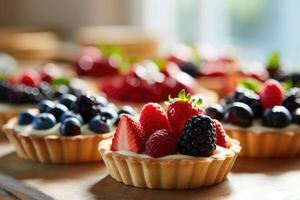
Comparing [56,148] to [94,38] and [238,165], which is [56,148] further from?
[94,38]

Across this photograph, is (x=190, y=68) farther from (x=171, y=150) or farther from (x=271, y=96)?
(x=171, y=150)

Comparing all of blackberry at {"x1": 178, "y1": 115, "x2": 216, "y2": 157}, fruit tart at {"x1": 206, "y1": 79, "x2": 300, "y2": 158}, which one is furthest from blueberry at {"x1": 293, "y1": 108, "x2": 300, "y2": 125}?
blackberry at {"x1": 178, "y1": 115, "x2": 216, "y2": 157}

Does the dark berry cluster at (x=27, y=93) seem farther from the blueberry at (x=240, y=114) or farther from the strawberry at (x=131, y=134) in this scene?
the strawberry at (x=131, y=134)

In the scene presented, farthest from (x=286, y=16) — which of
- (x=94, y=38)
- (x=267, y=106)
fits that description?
(x=267, y=106)

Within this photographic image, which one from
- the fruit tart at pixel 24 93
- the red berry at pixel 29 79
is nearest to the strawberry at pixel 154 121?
the fruit tart at pixel 24 93

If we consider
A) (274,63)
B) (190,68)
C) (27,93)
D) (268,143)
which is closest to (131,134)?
(268,143)

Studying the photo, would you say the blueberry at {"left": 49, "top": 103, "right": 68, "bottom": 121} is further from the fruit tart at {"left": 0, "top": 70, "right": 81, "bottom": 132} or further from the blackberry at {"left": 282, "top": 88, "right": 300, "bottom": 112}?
the blackberry at {"left": 282, "top": 88, "right": 300, "bottom": 112}

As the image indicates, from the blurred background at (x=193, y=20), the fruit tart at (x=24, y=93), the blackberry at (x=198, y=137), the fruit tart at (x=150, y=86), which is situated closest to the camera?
the blackberry at (x=198, y=137)
